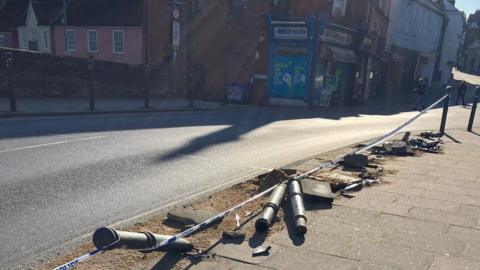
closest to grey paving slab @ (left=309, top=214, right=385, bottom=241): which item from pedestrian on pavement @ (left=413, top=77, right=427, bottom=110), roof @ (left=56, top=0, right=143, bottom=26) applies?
pedestrian on pavement @ (left=413, top=77, right=427, bottom=110)

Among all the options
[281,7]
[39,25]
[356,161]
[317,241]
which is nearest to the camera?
[317,241]

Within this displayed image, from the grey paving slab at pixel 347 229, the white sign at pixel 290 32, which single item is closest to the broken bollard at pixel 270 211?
the grey paving slab at pixel 347 229

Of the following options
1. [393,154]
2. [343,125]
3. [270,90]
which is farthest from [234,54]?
[393,154]

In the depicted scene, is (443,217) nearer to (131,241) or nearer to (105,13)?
(131,241)

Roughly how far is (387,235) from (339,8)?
2535 cm

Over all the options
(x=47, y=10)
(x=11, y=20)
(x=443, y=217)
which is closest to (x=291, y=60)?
(x=443, y=217)

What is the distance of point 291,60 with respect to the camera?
2464cm

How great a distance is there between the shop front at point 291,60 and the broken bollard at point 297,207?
19.5 m

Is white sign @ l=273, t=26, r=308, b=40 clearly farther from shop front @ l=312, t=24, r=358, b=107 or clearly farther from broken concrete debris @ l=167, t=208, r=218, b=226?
broken concrete debris @ l=167, t=208, r=218, b=226

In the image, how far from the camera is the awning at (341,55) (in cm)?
2439

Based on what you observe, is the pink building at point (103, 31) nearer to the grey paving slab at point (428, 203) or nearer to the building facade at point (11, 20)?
the building facade at point (11, 20)

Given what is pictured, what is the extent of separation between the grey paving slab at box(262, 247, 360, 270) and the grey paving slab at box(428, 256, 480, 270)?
2.33 feet

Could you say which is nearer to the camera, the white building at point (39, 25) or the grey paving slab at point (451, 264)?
the grey paving slab at point (451, 264)

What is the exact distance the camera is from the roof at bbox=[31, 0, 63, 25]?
114 ft
